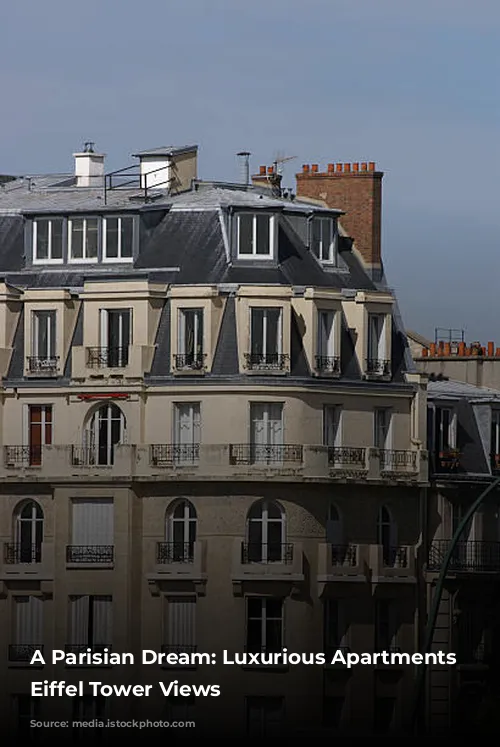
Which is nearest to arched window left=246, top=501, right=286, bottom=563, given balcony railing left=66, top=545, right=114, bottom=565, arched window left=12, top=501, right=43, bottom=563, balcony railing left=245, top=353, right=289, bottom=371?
balcony railing left=245, top=353, right=289, bottom=371

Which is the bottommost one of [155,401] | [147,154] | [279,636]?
[279,636]

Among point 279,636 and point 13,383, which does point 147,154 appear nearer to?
point 13,383

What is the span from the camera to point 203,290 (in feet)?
414

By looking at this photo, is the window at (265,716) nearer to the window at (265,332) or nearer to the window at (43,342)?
the window at (265,332)

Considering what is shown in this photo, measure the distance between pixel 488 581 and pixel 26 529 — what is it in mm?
16615

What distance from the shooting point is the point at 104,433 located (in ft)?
417

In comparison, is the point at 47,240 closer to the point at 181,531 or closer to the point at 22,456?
the point at 22,456

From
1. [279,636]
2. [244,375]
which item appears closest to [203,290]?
[244,375]

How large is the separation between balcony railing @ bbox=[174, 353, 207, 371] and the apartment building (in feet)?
0.25

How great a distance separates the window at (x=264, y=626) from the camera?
409 ft

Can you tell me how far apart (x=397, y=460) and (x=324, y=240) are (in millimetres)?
8540

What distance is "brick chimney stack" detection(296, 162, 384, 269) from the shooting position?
134012 millimetres

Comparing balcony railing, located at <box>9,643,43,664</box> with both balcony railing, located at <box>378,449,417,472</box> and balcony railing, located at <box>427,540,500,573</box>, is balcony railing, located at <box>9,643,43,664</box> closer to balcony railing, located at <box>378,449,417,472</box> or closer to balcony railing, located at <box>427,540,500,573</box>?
balcony railing, located at <box>378,449,417,472</box>

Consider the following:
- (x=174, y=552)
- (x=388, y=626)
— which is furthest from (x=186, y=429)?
(x=388, y=626)
